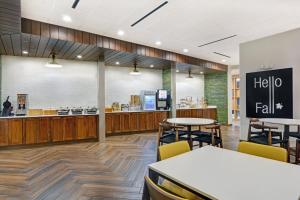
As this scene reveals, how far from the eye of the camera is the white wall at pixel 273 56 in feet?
15.1

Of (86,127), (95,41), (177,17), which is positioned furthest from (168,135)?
(86,127)

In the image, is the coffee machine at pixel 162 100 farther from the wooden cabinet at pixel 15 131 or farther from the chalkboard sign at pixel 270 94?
the wooden cabinet at pixel 15 131

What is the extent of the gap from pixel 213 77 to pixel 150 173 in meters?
8.93

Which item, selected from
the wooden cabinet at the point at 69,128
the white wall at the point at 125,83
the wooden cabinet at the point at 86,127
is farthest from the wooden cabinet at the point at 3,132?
the white wall at the point at 125,83

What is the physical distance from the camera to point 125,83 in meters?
7.72

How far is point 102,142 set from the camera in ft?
19.2

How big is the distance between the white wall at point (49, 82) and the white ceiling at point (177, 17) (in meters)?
2.43

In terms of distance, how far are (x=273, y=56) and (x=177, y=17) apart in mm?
2937

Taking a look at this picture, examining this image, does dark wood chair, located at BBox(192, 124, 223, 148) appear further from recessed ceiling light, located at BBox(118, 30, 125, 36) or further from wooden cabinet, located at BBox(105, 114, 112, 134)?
wooden cabinet, located at BBox(105, 114, 112, 134)

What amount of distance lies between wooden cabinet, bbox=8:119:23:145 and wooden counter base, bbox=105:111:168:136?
7.96 ft

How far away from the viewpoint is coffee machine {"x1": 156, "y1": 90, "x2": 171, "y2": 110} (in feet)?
25.4

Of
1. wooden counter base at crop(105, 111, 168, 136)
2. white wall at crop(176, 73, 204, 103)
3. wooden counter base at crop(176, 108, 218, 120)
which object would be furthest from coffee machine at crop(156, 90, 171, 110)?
white wall at crop(176, 73, 204, 103)

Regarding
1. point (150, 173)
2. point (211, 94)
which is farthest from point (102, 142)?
point (211, 94)

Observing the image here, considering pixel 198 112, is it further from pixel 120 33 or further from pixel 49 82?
pixel 49 82
